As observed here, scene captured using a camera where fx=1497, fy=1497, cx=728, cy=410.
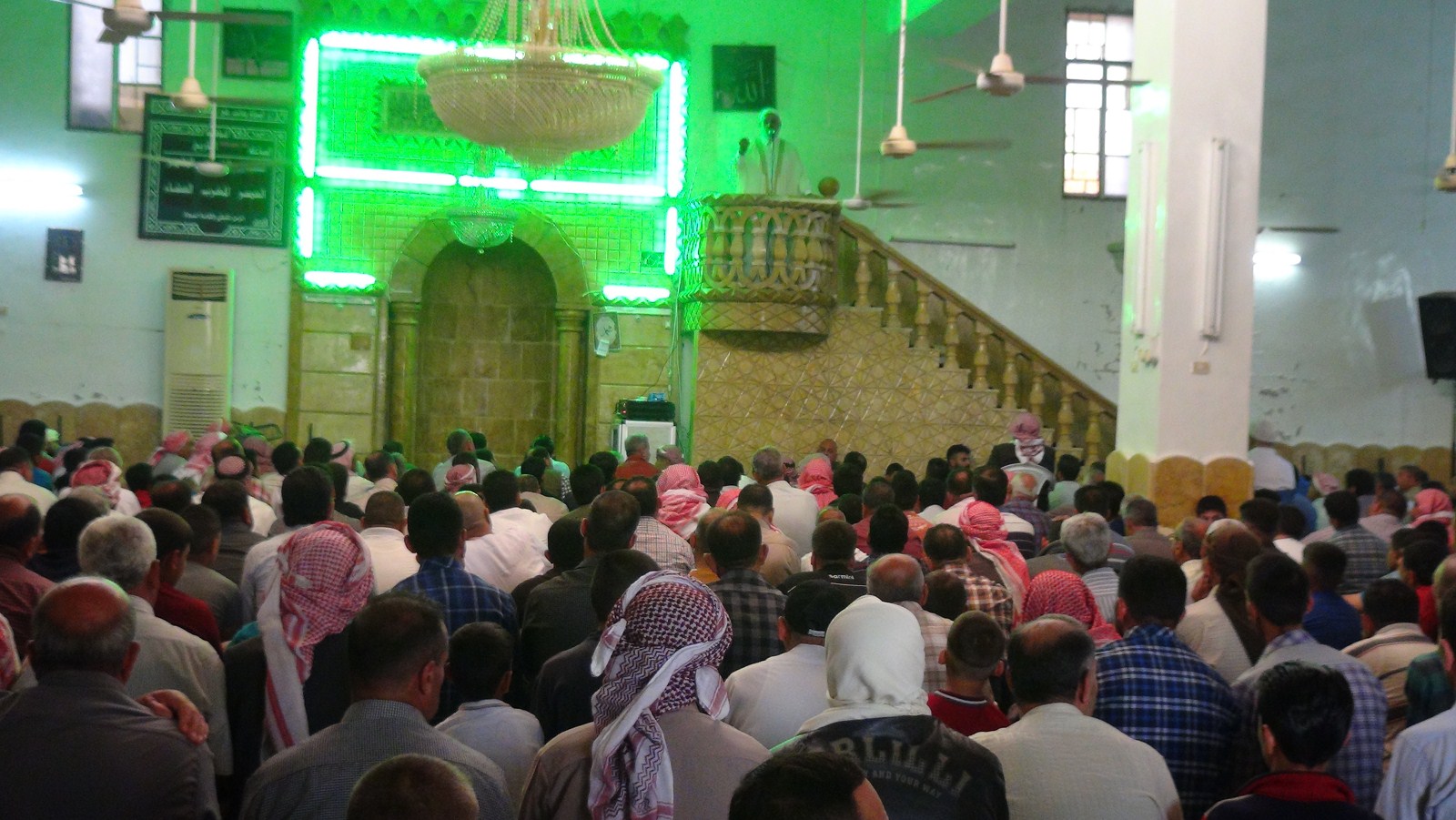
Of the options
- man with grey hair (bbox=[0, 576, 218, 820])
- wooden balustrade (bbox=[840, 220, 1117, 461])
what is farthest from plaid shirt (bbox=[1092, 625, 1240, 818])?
wooden balustrade (bbox=[840, 220, 1117, 461])

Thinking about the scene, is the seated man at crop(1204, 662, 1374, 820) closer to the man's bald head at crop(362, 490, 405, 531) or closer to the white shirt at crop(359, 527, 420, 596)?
the white shirt at crop(359, 527, 420, 596)

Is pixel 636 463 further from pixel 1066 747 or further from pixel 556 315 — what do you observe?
pixel 1066 747

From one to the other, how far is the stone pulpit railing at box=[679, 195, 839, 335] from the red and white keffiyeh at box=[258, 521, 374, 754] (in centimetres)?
809

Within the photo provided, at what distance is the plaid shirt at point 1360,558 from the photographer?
5.90 m

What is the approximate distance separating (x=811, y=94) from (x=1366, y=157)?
4.90 m

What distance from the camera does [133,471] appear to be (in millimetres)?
6523

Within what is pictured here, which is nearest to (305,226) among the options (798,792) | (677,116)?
(677,116)

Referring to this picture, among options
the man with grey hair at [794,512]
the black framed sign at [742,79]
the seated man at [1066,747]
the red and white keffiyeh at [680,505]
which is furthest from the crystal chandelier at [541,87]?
the black framed sign at [742,79]

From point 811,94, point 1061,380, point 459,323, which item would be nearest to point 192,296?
point 459,323

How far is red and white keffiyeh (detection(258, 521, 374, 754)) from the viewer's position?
10.8ft

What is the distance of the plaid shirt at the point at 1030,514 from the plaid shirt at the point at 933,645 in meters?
2.37

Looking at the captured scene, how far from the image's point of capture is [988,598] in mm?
4312

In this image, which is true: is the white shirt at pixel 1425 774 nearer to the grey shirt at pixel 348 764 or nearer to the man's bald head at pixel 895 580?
the man's bald head at pixel 895 580

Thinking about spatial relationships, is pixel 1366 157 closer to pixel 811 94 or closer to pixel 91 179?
pixel 811 94
